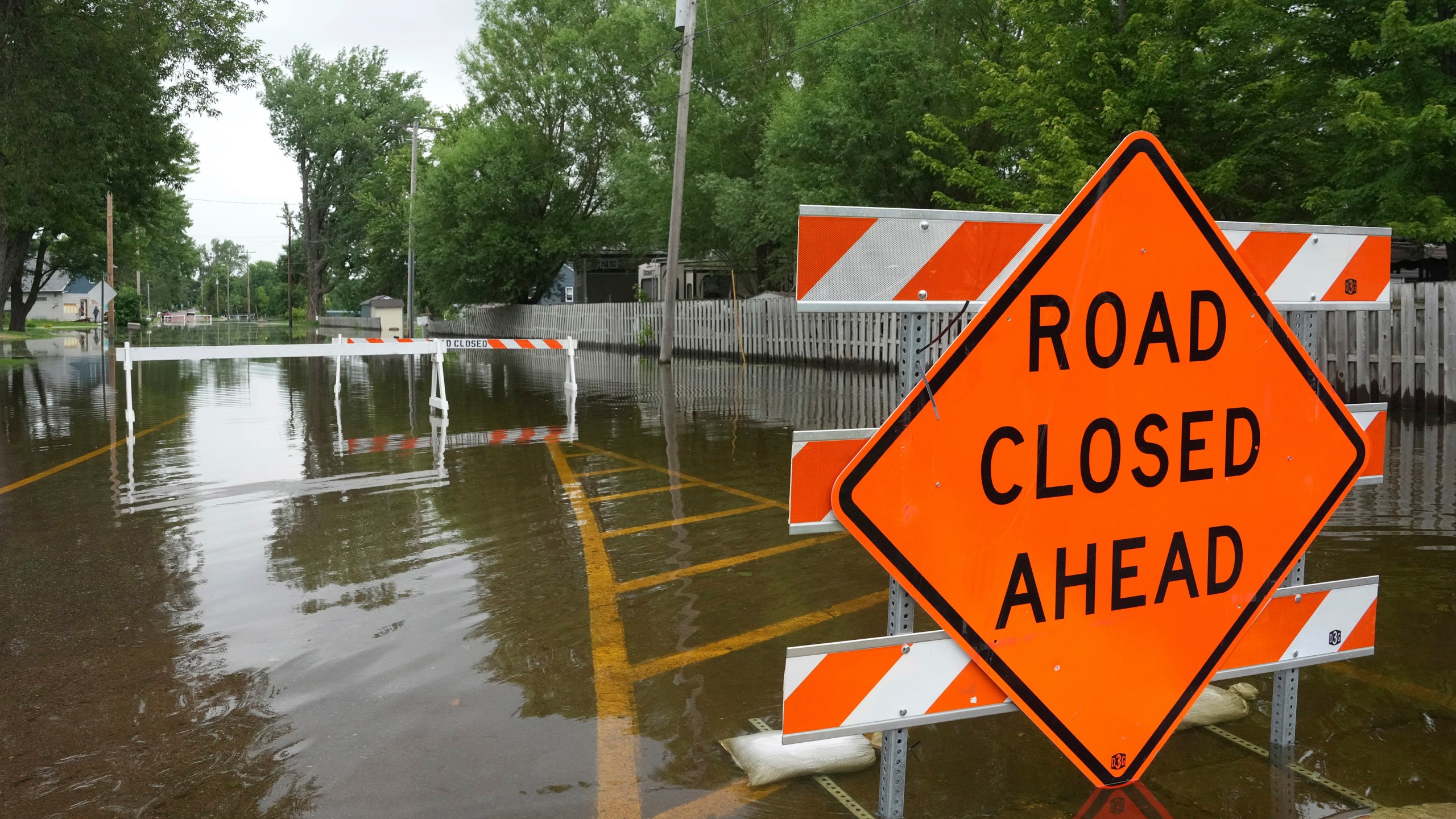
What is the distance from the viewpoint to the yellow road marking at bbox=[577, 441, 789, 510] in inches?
344

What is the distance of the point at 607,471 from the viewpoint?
409 inches

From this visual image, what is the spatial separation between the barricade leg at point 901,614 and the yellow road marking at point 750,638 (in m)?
1.55

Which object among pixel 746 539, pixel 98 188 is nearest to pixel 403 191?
pixel 98 188

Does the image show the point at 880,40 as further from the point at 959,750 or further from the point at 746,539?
the point at 959,750

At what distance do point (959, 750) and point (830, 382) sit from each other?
57.2 ft

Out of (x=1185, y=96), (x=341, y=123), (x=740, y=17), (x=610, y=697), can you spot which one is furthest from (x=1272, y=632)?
(x=341, y=123)

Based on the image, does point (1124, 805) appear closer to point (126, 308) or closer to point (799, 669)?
point (799, 669)

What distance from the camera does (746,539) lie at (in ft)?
23.9

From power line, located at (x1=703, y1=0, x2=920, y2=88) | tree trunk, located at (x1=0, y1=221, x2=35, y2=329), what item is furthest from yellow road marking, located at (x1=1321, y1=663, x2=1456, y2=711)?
tree trunk, located at (x1=0, y1=221, x2=35, y2=329)

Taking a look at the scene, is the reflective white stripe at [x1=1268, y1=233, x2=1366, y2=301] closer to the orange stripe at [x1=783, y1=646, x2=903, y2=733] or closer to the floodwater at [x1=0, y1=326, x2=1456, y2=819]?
the floodwater at [x1=0, y1=326, x2=1456, y2=819]

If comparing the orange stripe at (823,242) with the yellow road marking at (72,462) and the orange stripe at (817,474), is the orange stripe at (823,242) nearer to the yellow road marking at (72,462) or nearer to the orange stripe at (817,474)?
the orange stripe at (817,474)

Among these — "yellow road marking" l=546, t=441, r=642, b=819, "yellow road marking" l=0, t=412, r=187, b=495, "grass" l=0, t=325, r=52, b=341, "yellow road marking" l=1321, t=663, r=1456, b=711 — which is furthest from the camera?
"grass" l=0, t=325, r=52, b=341

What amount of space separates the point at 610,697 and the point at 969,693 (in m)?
1.65

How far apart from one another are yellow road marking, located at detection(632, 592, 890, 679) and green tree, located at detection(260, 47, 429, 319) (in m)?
75.1
